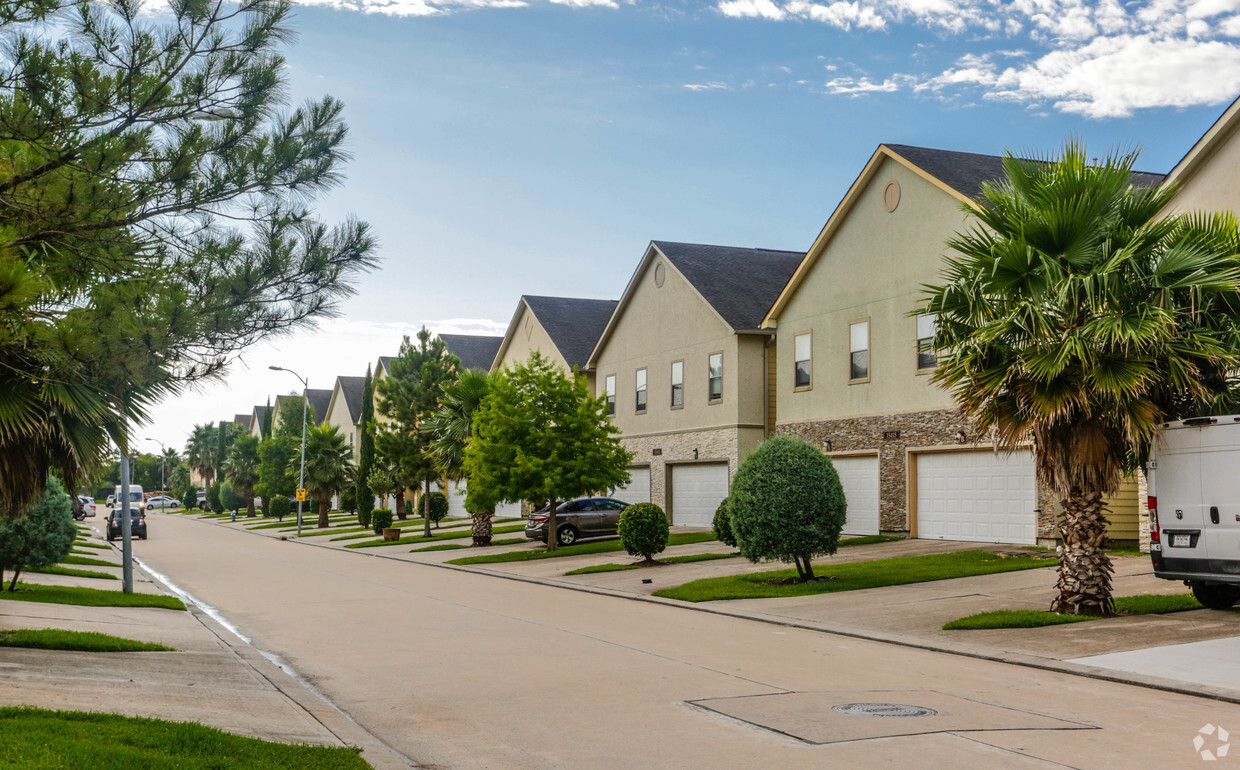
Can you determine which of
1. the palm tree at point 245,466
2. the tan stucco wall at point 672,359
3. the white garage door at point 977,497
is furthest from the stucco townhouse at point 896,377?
the palm tree at point 245,466

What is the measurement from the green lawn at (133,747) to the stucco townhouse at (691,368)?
28136 millimetres

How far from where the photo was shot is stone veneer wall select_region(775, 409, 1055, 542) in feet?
88.6

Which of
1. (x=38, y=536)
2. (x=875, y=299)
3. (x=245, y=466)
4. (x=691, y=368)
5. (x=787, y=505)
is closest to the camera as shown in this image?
(x=38, y=536)

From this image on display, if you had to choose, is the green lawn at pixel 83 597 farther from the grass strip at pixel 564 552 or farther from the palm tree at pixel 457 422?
the palm tree at pixel 457 422

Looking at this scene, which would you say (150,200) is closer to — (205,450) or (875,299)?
(875,299)

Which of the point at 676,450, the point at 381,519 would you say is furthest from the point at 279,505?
the point at 676,450

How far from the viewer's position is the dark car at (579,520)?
3666 centimetres

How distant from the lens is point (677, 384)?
39.6m

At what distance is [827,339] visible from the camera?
32031mm

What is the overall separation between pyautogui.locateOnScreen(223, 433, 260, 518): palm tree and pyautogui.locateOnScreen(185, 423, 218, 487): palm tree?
Answer: 148ft

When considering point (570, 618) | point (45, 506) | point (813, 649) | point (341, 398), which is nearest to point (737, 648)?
point (813, 649)

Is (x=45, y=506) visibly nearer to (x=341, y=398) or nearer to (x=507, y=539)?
(x=507, y=539)

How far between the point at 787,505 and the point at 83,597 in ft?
41.3

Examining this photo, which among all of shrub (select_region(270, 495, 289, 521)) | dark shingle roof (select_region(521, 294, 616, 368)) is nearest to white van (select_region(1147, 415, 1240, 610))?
dark shingle roof (select_region(521, 294, 616, 368))
